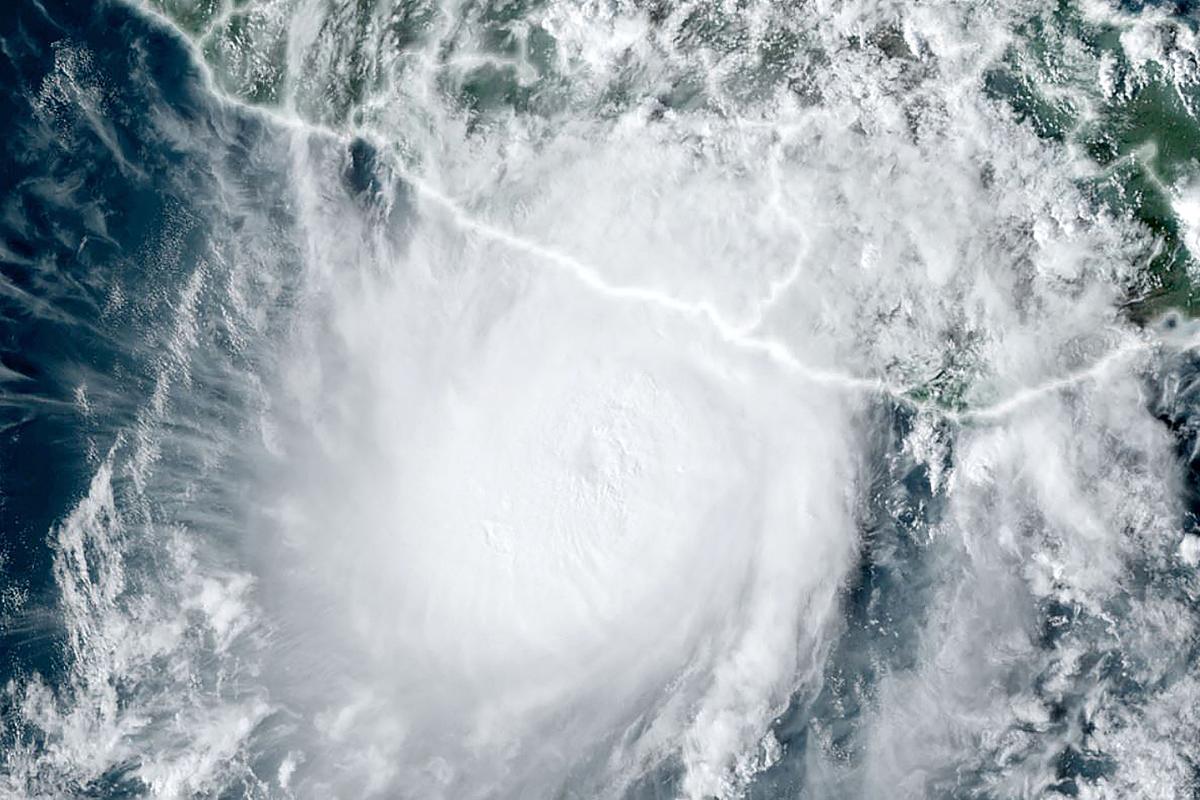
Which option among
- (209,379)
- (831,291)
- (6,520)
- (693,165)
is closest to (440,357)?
(209,379)

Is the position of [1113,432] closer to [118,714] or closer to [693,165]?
[693,165]

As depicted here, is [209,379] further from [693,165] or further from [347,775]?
[693,165]

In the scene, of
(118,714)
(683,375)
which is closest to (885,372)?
(683,375)

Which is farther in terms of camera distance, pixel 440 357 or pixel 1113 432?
pixel 440 357

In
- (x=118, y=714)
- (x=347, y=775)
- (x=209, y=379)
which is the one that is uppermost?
(x=209, y=379)

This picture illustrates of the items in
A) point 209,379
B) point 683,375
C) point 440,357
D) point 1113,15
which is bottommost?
point 209,379

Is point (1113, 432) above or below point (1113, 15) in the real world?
below
